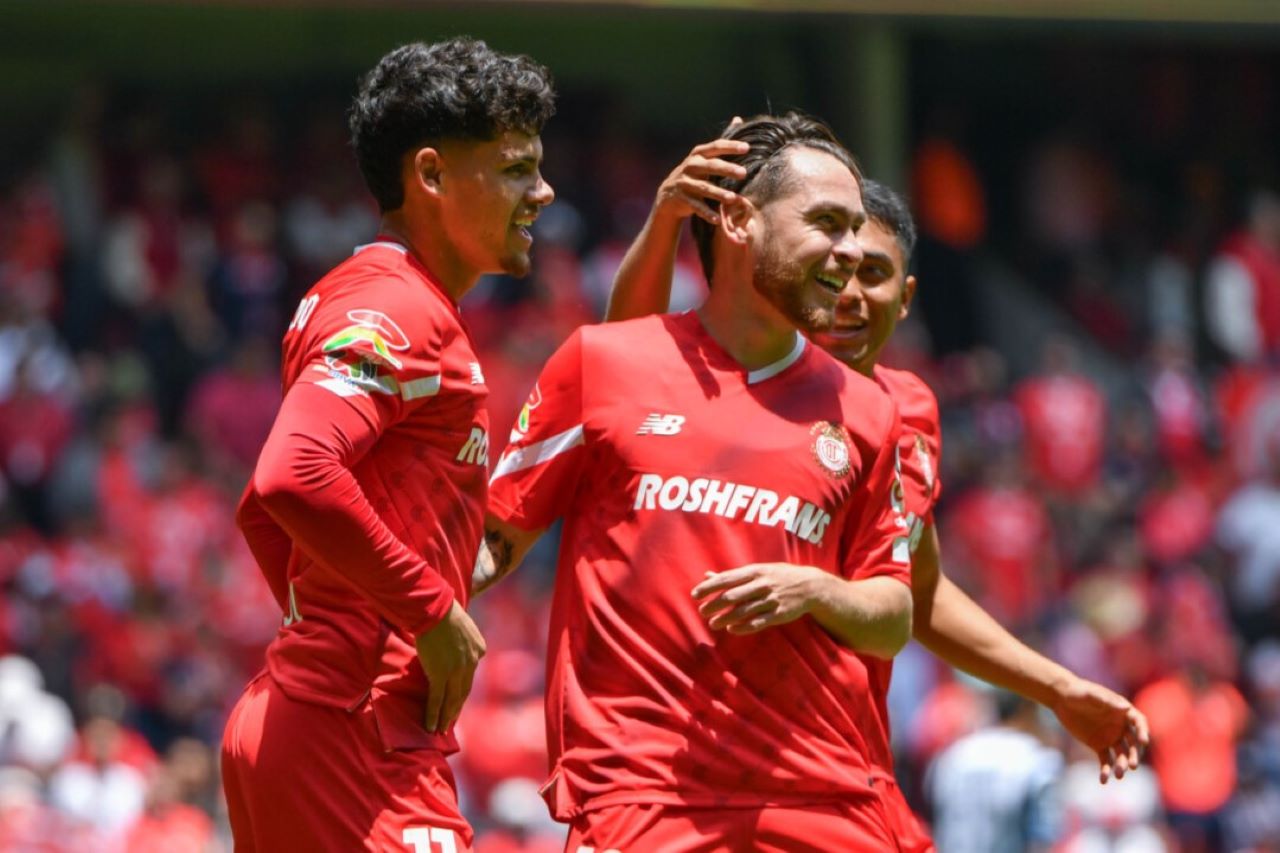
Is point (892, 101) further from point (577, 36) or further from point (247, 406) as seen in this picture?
point (247, 406)

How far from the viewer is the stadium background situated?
1202cm

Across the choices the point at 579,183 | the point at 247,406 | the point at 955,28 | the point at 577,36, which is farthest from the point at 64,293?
the point at 955,28

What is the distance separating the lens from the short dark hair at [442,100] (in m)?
4.38

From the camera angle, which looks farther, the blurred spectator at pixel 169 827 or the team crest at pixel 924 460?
the blurred spectator at pixel 169 827

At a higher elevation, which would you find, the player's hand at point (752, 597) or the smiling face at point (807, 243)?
the smiling face at point (807, 243)

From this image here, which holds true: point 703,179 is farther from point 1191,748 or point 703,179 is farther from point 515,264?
point 1191,748

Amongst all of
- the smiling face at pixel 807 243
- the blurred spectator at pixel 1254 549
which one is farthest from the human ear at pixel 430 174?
the blurred spectator at pixel 1254 549

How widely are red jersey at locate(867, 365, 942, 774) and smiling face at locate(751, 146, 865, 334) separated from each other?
1.90ft

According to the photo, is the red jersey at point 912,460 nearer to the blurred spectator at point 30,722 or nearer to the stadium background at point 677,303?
the stadium background at point 677,303

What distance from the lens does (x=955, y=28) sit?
16.1m

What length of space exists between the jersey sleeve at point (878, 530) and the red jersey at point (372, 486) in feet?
2.74

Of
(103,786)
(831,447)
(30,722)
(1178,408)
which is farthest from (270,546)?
(1178,408)

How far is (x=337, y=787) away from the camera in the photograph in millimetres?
4184

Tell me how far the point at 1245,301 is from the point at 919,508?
1259 cm
